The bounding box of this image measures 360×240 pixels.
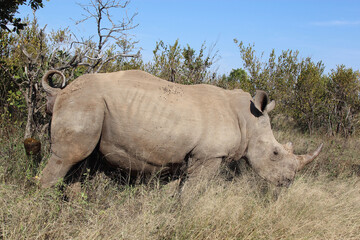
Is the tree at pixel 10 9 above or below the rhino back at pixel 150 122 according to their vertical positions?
above

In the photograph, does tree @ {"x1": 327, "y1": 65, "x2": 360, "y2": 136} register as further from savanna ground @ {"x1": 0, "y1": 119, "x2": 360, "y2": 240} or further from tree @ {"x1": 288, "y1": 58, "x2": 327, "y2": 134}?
savanna ground @ {"x1": 0, "y1": 119, "x2": 360, "y2": 240}

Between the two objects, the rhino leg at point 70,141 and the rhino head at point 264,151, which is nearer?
the rhino leg at point 70,141

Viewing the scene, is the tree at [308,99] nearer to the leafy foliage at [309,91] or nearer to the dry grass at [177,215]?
the leafy foliage at [309,91]

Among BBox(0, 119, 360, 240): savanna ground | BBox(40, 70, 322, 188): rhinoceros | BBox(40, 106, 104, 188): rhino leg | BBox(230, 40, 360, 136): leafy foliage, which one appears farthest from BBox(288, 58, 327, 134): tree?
BBox(40, 106, 104, 188): rhino leg

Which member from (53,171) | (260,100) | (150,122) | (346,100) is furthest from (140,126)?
(346,100)

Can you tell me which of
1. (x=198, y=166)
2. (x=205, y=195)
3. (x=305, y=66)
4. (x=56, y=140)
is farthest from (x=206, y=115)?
(x=305, y=66)

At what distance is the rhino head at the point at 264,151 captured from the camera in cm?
521

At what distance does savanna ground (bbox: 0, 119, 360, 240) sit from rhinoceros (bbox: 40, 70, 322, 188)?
0.30 meters

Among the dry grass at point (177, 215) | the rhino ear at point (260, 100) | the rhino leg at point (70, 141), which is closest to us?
the dry grass at point (177, 215)

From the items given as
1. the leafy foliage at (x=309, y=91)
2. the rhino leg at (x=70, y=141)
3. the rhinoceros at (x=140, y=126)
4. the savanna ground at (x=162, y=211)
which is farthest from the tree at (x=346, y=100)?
the rhino leg at (x=70, y=141)

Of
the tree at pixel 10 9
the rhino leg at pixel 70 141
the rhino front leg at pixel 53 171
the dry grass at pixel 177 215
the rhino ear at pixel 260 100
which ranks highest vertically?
A: the tree at pixel 10 9

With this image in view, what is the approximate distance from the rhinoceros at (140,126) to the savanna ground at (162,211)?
30 cm

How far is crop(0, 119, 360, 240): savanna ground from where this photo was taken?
3.31m

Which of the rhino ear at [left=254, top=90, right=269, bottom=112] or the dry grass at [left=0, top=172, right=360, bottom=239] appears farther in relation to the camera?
the rhino ear at [left=254, top=90, right=269, bottom=112]
